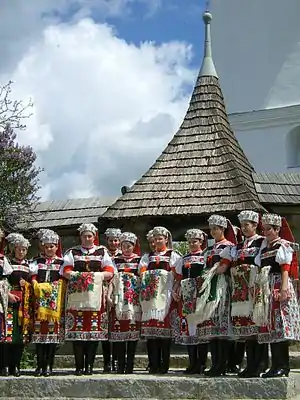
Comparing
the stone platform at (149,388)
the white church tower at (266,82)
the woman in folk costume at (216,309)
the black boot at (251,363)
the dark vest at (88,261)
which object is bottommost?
the stone platform at (149,388)

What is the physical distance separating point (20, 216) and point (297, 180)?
4305 mm

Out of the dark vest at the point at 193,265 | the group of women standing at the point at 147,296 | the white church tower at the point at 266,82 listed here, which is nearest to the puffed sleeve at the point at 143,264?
the group of women standing at the point at 147,296

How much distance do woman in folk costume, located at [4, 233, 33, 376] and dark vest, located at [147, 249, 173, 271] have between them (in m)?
1.14

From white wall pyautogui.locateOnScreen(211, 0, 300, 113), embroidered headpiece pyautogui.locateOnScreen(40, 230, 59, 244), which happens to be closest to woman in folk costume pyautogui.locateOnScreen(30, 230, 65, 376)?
embroidered headpiece pyautogui.locateOnScreen(40, 230, 59, 244)

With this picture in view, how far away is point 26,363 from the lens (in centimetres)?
950

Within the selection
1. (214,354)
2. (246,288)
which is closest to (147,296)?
(214,354)

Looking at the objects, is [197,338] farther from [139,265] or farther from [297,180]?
[297,180]

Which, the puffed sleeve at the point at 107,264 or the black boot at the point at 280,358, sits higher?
the puffed sleeve at the point at 107,264

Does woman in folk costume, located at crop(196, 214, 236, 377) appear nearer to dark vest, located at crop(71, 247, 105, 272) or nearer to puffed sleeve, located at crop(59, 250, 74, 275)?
dark vest, located at crop(71, 247, 105, 272)

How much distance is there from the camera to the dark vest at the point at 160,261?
7109 mm

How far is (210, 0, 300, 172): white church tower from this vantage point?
18531 mm

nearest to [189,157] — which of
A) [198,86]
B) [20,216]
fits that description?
[198,86]

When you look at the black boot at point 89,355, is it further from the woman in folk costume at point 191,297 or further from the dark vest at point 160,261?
the dark vest at point 160,261

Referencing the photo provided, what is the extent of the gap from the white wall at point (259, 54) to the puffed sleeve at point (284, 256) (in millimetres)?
12746
